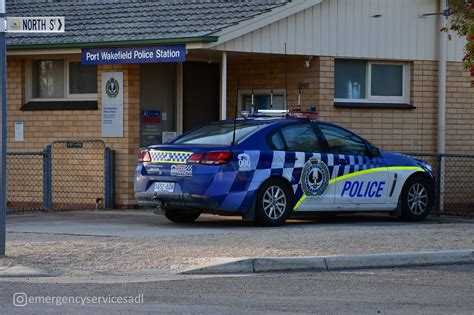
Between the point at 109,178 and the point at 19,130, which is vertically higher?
the point at 19,130

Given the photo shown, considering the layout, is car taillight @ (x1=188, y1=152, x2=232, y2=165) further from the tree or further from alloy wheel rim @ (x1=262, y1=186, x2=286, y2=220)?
the tree

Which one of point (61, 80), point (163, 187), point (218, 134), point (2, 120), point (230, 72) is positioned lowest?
point (163, 187)

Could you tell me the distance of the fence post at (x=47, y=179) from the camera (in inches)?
702

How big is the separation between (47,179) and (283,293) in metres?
8.83

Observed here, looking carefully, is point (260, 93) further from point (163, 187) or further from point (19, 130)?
point (163, 187)

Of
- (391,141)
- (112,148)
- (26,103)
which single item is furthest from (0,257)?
(391,141)

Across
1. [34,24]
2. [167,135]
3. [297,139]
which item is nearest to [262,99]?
[167,135]

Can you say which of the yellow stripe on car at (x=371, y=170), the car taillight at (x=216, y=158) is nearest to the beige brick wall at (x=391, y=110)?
the yellow stripe on car at (x=371, y=170)

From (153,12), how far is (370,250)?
791 centimetres

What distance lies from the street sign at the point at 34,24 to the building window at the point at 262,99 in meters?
8.21

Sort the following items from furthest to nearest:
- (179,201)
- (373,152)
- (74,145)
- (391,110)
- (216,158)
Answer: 1. (391,110)
2. (74,145)
3. (373,152)
4. (179,201)
5. (216,158)

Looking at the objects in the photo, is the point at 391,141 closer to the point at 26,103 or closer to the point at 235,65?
the point at 235,65

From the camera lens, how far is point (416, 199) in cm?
1650

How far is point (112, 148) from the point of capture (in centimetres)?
1848
